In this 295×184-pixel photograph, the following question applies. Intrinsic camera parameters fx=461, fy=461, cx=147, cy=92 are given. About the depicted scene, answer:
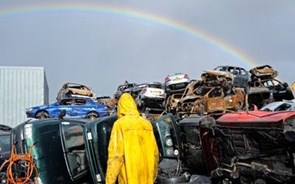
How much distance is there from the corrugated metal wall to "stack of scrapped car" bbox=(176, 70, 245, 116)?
14.3 metres

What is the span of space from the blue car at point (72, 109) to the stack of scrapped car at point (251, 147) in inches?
606

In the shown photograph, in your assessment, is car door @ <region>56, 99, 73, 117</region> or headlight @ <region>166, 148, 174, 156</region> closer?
headlight @ <region>166, 148, 174, 156</region>

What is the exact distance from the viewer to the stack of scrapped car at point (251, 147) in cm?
598

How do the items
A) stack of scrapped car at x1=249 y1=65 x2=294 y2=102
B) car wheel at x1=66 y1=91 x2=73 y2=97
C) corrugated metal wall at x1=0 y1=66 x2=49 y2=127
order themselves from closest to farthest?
1. stack of scrapped car at x1=249 y1=65 x2=294 y2=102
2. car wheel at x1=66 y1=91 x2=73 y2=97
3. corrugated metal wall at x1=0 y1=66 x2=49 y2=127

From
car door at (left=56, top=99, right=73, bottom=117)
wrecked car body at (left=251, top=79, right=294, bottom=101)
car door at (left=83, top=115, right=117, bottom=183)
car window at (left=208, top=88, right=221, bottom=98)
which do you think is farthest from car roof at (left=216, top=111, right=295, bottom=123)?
car door at (left=56, top=99, right=73, bottom=117)

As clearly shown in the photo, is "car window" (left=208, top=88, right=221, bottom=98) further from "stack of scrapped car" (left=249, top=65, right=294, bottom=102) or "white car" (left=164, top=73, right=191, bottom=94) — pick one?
"stack of scrapped car" (left=249, top=65, right=294, bottom=102)

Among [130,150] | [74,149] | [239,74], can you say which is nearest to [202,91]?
[239,74]

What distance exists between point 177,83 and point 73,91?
928 cm

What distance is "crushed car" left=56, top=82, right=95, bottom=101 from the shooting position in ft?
87.9

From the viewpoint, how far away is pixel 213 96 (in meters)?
17.6

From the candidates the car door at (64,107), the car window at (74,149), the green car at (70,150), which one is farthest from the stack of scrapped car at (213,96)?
the car window at (74,149)

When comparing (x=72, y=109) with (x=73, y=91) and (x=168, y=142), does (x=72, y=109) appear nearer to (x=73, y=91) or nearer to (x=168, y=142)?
(x=73, y=91)

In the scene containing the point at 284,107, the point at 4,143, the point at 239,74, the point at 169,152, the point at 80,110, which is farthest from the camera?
the point at 80,110

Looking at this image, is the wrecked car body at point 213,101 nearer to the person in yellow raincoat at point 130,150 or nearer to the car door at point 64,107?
the car door at point 64,107
